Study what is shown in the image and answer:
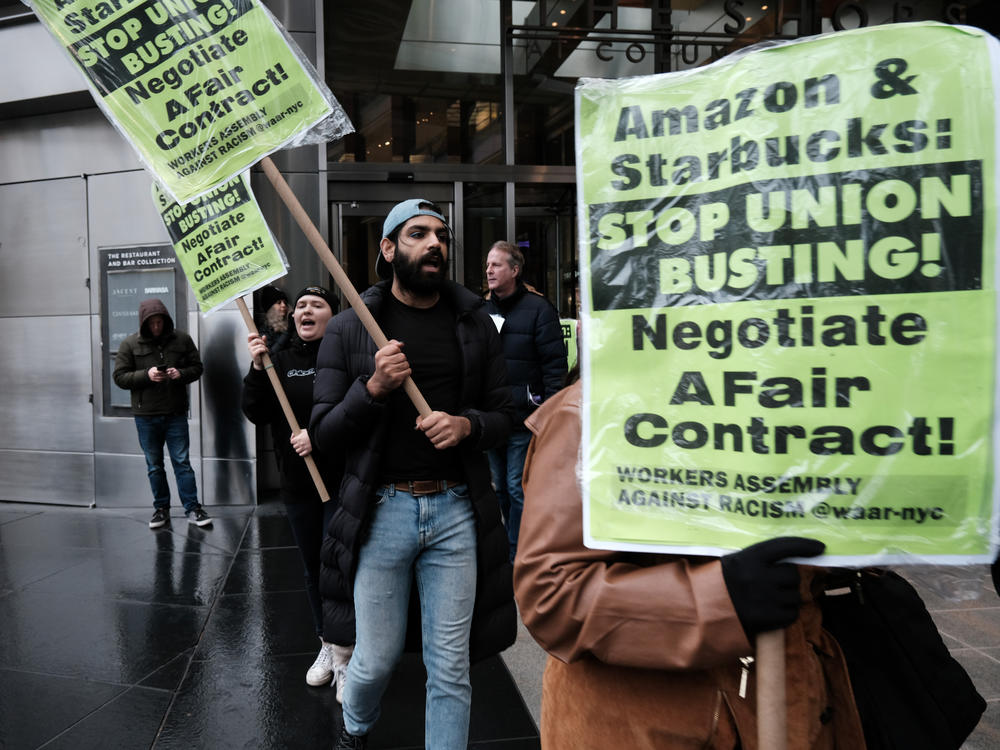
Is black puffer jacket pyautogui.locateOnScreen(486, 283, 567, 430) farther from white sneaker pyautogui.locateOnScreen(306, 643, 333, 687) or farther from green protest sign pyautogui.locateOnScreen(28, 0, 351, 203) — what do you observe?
green protest sign pyautogui.locateOnScreen(28, 0, 351, 203)

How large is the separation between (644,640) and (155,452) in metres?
7.18

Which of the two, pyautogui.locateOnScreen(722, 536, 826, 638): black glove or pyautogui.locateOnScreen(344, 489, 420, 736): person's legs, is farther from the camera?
pyautogui.locateOnScreen(344, 489, 420, 736): person's legs

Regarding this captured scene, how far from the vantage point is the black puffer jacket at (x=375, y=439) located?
2.72 metres

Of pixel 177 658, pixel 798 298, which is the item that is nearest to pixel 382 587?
pixel 798 298

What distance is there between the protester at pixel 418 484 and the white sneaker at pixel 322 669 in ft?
3.53

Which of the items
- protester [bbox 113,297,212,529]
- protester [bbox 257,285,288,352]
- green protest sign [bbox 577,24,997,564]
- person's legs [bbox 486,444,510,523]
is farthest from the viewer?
protester [bbox 113,297,212,529]

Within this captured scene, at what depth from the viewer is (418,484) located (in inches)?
109

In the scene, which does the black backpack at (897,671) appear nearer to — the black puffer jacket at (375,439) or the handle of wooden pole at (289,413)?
the black puffer jacket at (375,439)

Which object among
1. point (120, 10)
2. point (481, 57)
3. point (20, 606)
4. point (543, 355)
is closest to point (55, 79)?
point (481, 57)

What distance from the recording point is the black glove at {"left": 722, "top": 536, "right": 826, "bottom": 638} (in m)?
1.22

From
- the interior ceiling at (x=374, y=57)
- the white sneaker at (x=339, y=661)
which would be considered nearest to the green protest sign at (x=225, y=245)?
the white sneaker at (x=339, y=661)

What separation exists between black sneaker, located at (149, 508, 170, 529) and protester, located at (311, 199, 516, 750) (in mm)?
5093

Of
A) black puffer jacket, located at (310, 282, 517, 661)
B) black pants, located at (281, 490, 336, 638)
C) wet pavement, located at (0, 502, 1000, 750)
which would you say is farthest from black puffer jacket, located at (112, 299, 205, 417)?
black puffer jacket, located at (310, 282, 517, 661)

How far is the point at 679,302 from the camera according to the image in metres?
1.32
